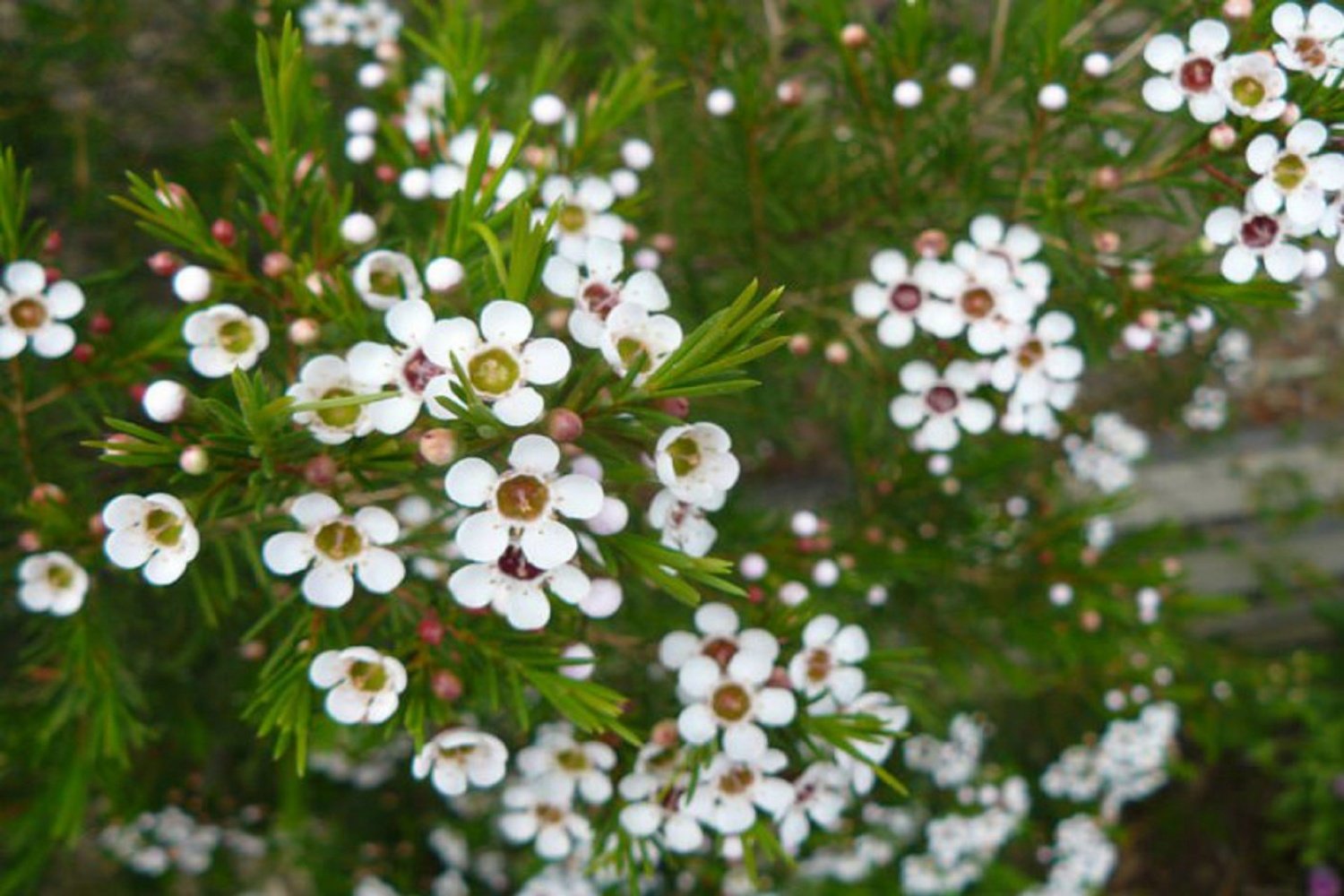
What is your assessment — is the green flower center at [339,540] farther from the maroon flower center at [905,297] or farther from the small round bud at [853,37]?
the small round bud at [853,37]

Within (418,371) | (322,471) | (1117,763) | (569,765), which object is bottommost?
(1117,763)

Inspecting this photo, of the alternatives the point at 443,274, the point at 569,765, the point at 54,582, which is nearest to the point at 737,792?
the point at 569,765

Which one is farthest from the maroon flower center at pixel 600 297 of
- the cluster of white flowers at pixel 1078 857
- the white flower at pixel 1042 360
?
the cluster of white flowers at pixel 1078 857

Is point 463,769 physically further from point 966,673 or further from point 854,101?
point 966,673

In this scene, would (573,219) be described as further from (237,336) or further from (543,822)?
(543,822)

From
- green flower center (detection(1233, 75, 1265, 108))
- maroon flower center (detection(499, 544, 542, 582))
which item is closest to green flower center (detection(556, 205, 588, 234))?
maroon flower center (detection(499, 544, 542, 582))

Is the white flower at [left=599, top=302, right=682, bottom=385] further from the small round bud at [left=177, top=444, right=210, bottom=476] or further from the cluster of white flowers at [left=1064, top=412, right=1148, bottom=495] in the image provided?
the cluster of white flowers at [left=1064, top=412, right=1148, bottom=495]

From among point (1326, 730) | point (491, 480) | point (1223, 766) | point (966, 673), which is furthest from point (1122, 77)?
point (1223, 766)
